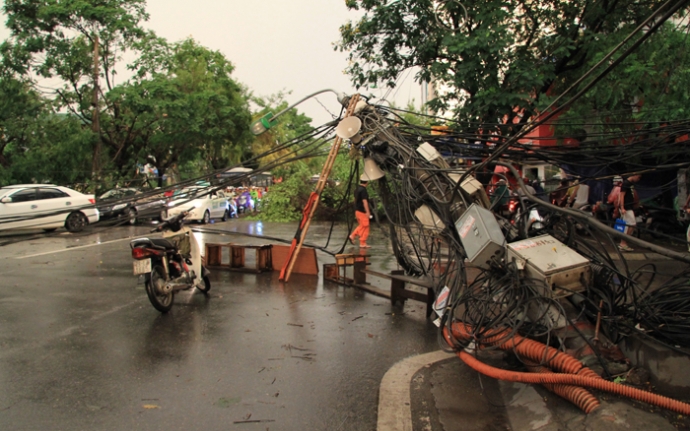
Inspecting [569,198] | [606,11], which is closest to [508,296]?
[606,11]

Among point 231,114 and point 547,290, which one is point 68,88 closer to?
point 231,114

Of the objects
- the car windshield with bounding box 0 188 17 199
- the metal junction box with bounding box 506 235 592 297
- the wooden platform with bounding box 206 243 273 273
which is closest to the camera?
the metal junction box with bounding box 506 235 592 297

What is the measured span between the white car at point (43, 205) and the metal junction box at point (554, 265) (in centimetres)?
1431

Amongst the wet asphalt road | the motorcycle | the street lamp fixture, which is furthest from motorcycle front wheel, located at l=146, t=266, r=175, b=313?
the street lamp fixture

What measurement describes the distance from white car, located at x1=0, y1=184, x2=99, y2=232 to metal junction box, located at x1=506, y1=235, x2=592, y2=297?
14.3m

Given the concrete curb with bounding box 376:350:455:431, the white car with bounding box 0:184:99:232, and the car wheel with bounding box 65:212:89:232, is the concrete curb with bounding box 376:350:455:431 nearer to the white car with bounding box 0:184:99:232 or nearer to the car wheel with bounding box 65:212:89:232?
the white car with bounding box 0:184:99:232

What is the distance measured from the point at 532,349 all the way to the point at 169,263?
5418 millimetres

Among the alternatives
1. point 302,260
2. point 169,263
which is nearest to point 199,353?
point 169,263

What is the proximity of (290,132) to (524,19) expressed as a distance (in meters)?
25.0

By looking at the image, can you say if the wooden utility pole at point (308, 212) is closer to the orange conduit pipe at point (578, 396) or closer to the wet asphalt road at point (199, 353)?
the wet asphalt road at point (199, 353)

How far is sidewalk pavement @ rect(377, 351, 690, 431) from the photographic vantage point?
3.77 meters

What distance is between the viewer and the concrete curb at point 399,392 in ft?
14.0

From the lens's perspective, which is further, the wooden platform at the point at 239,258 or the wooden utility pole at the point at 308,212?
A: the wooden platform at the point at 239,258

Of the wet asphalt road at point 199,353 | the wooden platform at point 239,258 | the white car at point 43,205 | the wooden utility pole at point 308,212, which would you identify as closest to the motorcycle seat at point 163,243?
the wet asphalt road at point 199,353
